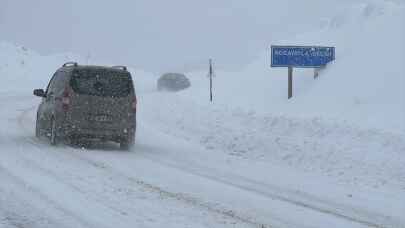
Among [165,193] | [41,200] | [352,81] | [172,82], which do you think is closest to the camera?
[41,200]

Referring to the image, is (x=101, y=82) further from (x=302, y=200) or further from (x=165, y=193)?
(x=302, y=200)

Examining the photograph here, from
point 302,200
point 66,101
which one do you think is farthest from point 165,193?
point 66,101

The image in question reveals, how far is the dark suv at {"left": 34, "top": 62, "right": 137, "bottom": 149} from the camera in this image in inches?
603

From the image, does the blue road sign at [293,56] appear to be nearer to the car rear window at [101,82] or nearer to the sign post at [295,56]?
the sign post at [295,56]

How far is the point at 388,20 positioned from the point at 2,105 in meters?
15.3

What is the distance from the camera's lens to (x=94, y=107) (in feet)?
50.4

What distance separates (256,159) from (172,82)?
3722 cm

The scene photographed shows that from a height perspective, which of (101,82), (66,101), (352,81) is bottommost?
(66,101)

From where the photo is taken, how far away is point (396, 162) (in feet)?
41.4

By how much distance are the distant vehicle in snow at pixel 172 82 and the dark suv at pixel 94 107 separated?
3422 cm

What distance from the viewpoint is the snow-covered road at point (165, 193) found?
8.15 metres

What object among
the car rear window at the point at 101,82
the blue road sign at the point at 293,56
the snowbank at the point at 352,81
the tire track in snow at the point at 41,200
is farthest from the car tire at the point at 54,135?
the blue road sign at the point at 293,56

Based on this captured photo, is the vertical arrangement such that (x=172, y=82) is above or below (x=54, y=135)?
below

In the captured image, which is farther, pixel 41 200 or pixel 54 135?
pixel 54 135
